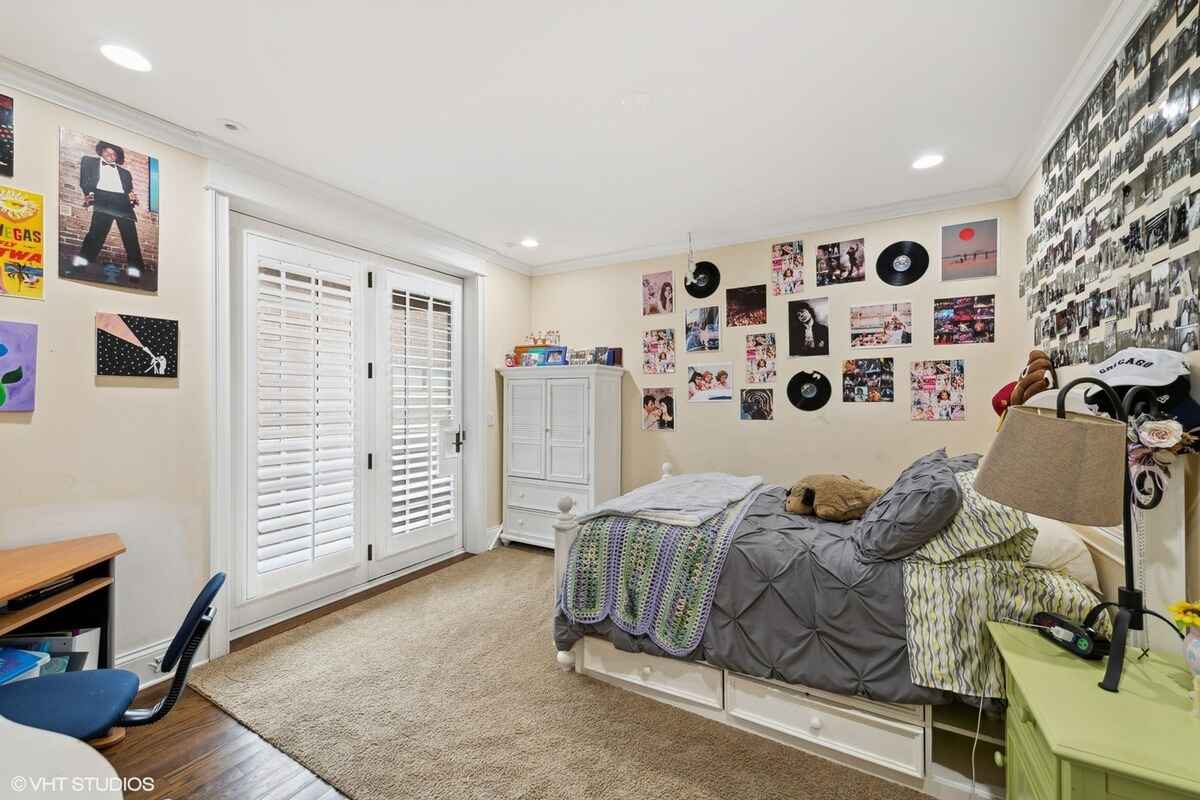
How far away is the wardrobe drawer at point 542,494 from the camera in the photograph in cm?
419

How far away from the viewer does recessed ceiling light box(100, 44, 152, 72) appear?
189 cm

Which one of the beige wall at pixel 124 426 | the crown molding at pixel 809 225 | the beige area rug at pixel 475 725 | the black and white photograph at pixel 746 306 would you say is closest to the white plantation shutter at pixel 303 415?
the beige wall at pixel 124 426

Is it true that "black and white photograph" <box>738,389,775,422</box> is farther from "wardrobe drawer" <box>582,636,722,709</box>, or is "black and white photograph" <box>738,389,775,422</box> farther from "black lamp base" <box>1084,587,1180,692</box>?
"black lamp base" <box>1084,587,1180,692</box>

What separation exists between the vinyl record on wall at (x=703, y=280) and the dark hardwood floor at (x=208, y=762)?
12.1 ft

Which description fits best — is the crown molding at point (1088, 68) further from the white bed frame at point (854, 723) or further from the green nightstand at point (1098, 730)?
the green nightstand at point (1098, 730)

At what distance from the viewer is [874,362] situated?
350cm

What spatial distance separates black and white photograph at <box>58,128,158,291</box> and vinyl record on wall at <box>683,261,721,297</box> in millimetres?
3354

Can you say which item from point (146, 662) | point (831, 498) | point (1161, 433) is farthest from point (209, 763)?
point (1161, 433)

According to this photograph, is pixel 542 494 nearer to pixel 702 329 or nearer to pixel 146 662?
pixel 702 329

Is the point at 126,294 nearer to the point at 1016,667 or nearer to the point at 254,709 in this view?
the point at 254,709

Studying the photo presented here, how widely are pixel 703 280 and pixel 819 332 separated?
3.26 ft

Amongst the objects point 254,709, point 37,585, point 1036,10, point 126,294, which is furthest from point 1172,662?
point 126,294

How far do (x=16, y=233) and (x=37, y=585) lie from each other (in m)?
1.41

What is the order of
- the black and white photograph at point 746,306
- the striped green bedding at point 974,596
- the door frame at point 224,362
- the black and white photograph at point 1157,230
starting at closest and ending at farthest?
the black and white photograph at point 1157,230, the striped green bedding at point 974,596, the door frame at point 224,362, the black and white photograph at point 746,306
